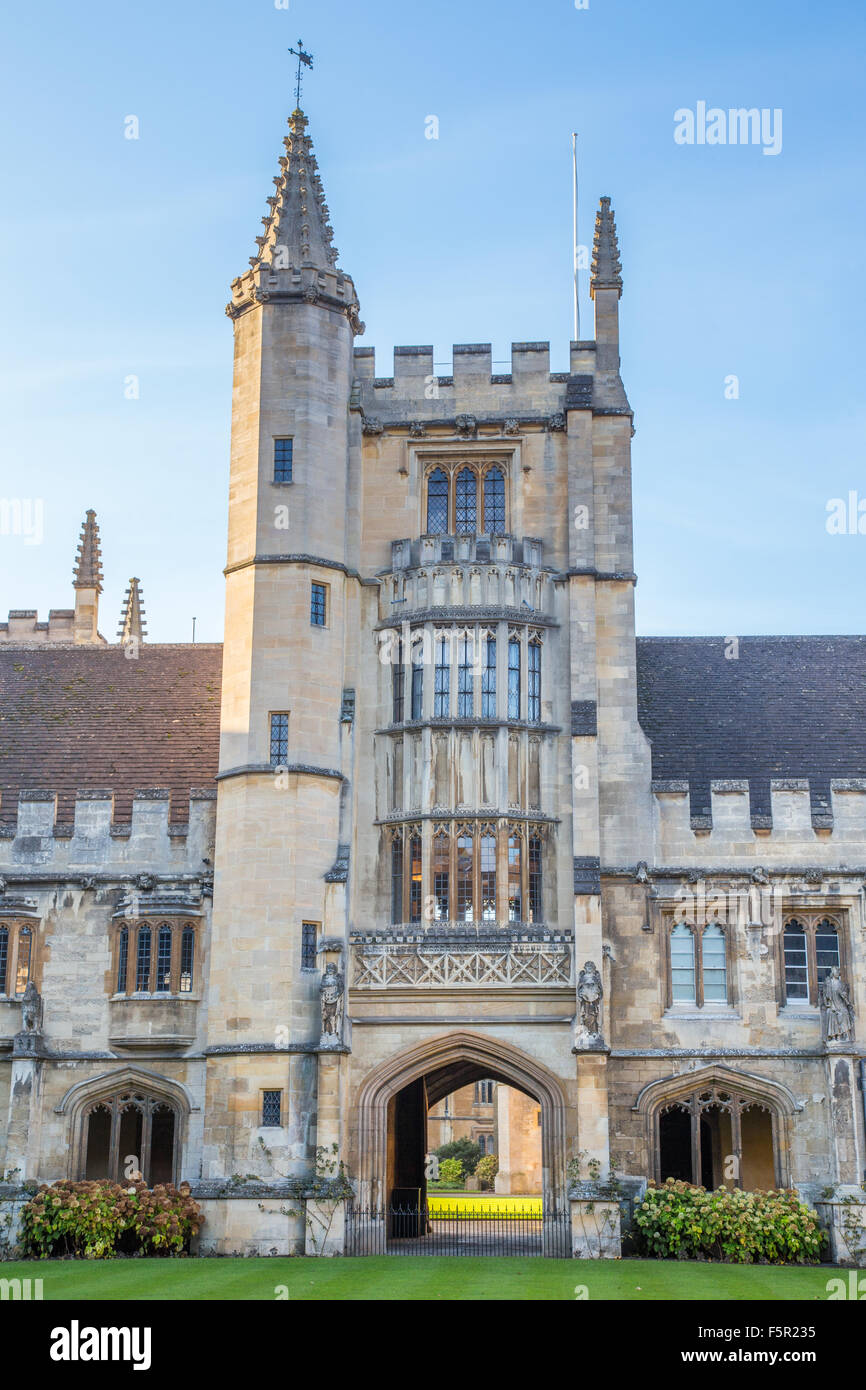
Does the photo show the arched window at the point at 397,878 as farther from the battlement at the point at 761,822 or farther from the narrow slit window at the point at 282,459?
the narrow slit window at the point at 282,459

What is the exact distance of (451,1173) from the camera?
59.3 metres

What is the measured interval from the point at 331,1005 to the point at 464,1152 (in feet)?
119

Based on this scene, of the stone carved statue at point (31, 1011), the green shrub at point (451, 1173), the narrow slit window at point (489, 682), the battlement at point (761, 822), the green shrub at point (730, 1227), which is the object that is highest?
the narrow slit window at point (489, 682)

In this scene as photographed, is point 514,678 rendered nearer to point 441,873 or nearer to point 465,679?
point 465,679

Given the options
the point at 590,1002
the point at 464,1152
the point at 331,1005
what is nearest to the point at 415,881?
the point at 331,1005

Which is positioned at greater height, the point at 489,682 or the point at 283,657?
the point at 283,657

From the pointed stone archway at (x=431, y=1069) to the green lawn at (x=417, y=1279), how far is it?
205 centimetres

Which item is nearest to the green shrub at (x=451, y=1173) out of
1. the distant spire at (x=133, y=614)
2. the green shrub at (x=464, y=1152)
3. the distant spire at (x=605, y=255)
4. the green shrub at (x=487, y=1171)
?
the green shrub at (x=487, y=1171)

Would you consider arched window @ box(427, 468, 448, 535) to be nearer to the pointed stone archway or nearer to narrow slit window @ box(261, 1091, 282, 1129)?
the pointed stone archway

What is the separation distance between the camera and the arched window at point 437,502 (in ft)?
103

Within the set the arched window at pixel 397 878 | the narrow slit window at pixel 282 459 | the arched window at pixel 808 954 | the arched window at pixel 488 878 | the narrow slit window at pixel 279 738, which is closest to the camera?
the arched window at pixel 808 954

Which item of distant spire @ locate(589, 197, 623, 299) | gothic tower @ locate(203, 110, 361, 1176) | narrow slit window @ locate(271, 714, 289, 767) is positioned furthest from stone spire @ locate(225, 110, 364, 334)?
narrow slit window @ locate(271, 714, 289, 767)
